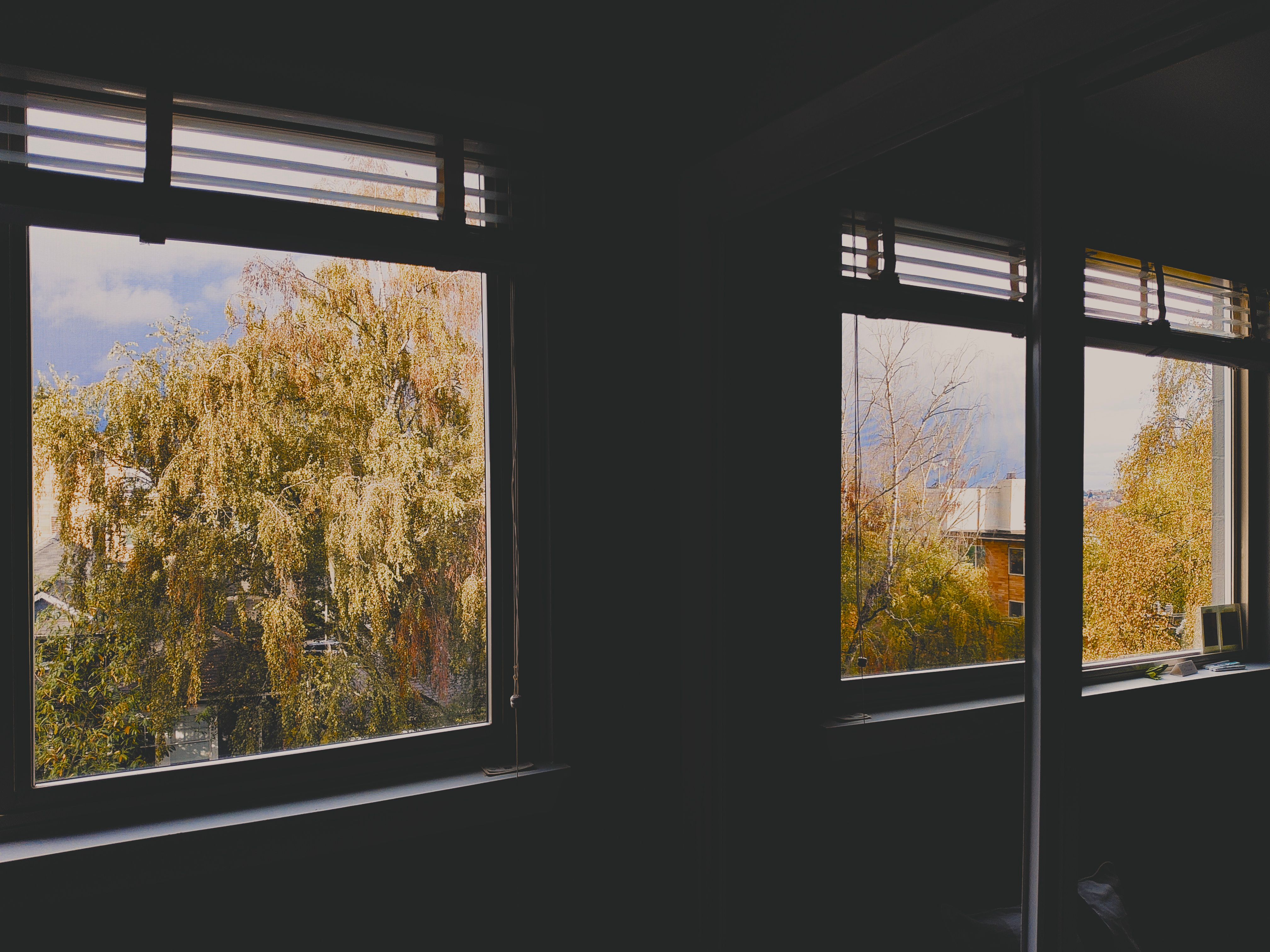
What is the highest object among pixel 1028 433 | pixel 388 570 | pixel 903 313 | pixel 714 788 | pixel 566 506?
pixel 903 313

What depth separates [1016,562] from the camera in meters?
1.20

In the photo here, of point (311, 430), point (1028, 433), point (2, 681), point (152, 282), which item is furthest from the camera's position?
point (311, 430)

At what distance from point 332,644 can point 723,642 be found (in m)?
0.85

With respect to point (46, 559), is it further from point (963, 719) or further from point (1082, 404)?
point (1082, 404)

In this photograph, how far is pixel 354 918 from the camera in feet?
4.95

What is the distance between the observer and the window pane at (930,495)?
1.22 meters

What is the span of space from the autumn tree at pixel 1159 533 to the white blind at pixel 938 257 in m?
0.27

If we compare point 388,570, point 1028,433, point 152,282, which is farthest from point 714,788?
point 152,282

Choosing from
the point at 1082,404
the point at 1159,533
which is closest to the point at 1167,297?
the point at 1082,404

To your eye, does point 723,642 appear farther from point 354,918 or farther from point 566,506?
point 354,918

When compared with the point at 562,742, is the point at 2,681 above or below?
above

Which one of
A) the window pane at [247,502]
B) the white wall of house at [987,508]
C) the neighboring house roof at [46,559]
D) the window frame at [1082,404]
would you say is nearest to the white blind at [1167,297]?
the window frame at [1082,404]

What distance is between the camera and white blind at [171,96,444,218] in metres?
1.46

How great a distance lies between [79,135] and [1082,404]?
1.66 meters
